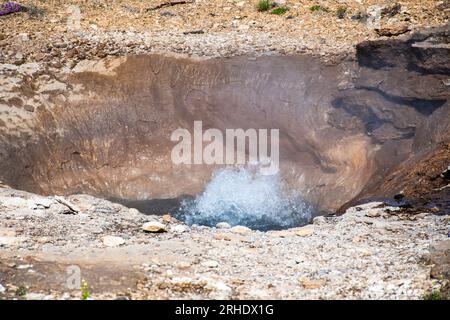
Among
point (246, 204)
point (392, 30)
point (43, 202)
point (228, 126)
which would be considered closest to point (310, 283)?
point (43, 202)

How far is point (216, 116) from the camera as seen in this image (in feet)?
36.7

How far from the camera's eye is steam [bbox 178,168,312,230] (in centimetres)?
1006

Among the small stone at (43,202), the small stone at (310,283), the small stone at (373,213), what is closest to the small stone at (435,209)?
the small stone at (373,213)

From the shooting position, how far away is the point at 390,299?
5.16 metres

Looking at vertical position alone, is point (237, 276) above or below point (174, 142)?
below

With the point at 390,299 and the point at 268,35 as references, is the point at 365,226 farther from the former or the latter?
the point at 268,35

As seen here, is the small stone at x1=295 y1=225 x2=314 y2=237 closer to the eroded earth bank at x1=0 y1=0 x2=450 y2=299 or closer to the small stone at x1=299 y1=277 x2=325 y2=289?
the eroded earth bank at x1=0 y1=0 x2=450 y2=299

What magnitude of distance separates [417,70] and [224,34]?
379 cm

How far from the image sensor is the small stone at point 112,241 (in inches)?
260

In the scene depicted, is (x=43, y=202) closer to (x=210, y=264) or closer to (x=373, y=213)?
(x=210, y=264)

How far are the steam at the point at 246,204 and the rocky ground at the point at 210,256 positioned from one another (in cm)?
201

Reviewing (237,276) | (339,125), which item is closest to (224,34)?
(339,125)

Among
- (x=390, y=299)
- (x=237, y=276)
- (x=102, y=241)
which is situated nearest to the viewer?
(x=390, y=299)
